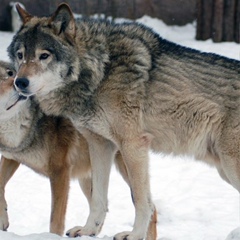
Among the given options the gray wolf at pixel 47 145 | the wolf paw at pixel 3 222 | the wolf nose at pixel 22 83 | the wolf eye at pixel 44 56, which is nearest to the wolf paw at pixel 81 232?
the gray wolf at pixel 47 145

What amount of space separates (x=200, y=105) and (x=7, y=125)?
5.43 ft

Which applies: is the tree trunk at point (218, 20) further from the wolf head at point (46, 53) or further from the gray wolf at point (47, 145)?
the wolf head at point (46, 53)

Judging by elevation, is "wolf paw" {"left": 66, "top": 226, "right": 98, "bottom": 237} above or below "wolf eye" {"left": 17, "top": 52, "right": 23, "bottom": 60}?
below

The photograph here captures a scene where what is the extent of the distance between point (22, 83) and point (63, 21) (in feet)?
2.06

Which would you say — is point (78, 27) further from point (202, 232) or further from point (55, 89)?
point (202, 232)

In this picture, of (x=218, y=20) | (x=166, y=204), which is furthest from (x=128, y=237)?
(x=218, y=20)

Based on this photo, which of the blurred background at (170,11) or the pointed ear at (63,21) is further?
the blurred background at (170,11)

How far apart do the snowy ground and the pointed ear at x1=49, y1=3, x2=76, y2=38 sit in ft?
7.86

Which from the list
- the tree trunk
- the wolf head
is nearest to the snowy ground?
the wolf head

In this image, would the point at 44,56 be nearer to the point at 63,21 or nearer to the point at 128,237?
the point at 63,21

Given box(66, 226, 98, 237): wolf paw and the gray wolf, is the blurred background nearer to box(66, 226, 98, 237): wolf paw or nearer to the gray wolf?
the gray wolf

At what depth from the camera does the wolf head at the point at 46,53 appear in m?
6.07

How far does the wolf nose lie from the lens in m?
6.00

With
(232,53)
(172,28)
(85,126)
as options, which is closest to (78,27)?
(85,126)
